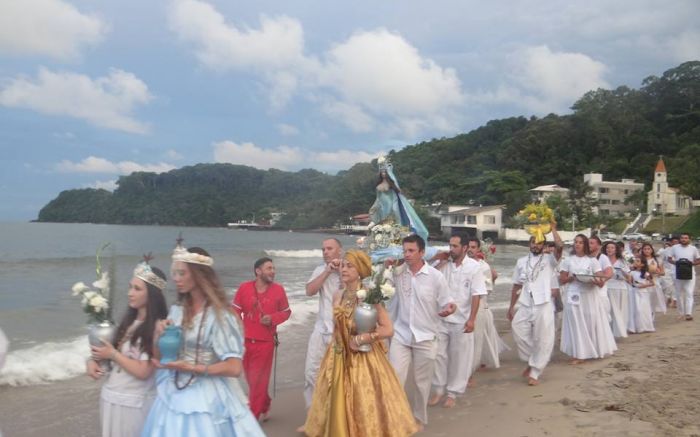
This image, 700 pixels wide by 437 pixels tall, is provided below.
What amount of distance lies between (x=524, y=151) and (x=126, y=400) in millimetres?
90263

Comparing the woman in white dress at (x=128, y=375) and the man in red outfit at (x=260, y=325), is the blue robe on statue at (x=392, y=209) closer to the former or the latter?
the man in red outfit at (x=260, y=325)

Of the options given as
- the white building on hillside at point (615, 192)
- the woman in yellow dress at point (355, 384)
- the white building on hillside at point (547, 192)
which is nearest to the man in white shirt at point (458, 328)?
the woman in yellow dress at point (355, 384)

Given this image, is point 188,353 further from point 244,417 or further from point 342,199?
point 342,199

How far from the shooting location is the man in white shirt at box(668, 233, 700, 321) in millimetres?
12734

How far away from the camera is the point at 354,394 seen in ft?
16.4

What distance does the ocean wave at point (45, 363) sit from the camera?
9570 millimetres

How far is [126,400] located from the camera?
3.84m

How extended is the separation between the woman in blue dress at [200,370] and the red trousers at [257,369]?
2.67m

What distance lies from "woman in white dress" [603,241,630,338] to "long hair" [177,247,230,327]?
8.90 metres

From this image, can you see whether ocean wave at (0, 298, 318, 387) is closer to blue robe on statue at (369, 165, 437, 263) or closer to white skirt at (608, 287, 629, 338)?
blue robe on statue at (369, 165, 437, 263)

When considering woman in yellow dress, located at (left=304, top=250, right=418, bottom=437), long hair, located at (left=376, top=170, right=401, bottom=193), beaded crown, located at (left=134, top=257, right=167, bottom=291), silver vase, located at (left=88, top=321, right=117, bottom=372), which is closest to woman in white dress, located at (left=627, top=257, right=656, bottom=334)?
long hair, located at (left=376, top=170, right=401, bottom=193)

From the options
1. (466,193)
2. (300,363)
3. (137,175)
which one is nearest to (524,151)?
(466,193)

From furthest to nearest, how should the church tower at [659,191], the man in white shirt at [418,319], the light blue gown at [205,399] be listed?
the church tower at [659,191]
the man in white shirt at [418,319]
the light blue gown at [205,399]

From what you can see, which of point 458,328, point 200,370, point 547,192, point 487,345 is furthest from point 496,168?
point 200,370
